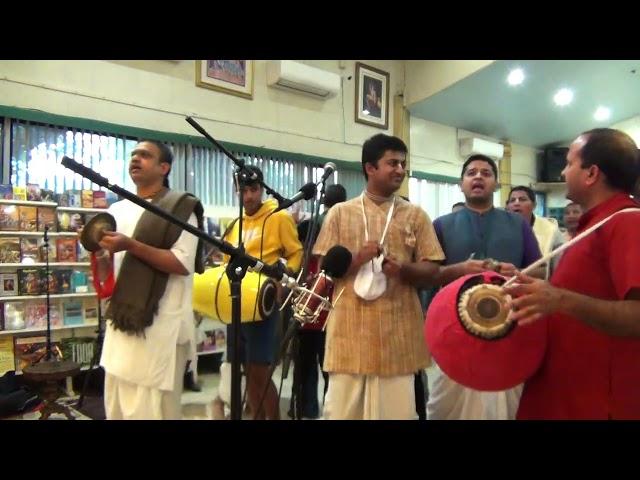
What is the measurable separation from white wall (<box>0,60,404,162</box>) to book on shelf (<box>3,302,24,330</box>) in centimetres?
158

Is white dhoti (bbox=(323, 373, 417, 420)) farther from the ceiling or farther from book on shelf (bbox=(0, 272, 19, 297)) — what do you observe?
the ceiling

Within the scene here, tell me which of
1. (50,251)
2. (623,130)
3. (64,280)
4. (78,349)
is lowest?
(78,349)

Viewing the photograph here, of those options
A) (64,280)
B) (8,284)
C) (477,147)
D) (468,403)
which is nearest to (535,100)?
(477,147)

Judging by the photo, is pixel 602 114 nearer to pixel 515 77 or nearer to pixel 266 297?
pixel 515 77

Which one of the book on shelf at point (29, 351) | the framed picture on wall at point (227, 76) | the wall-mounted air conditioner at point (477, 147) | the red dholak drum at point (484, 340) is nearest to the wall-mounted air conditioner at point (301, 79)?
the framed picture on wall at point (227, 76)

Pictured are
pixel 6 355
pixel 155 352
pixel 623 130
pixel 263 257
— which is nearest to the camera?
pixel 155 352

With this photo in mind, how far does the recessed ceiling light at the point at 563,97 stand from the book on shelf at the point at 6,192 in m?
7.12

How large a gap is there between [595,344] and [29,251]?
3.85 meters

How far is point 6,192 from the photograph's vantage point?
11.4ft

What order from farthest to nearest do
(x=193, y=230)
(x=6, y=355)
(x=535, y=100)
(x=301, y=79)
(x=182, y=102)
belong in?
(x=535, y=100)
(x=301, y=79)
(x=182, y=102)
(x=6, y=355)
(x=193, y=230)

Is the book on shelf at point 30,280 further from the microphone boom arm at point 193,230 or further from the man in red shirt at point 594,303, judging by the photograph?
the man in red shirt at point 594,303

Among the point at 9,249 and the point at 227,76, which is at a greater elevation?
the point at 227,76

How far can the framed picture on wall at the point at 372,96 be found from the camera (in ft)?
20.1
